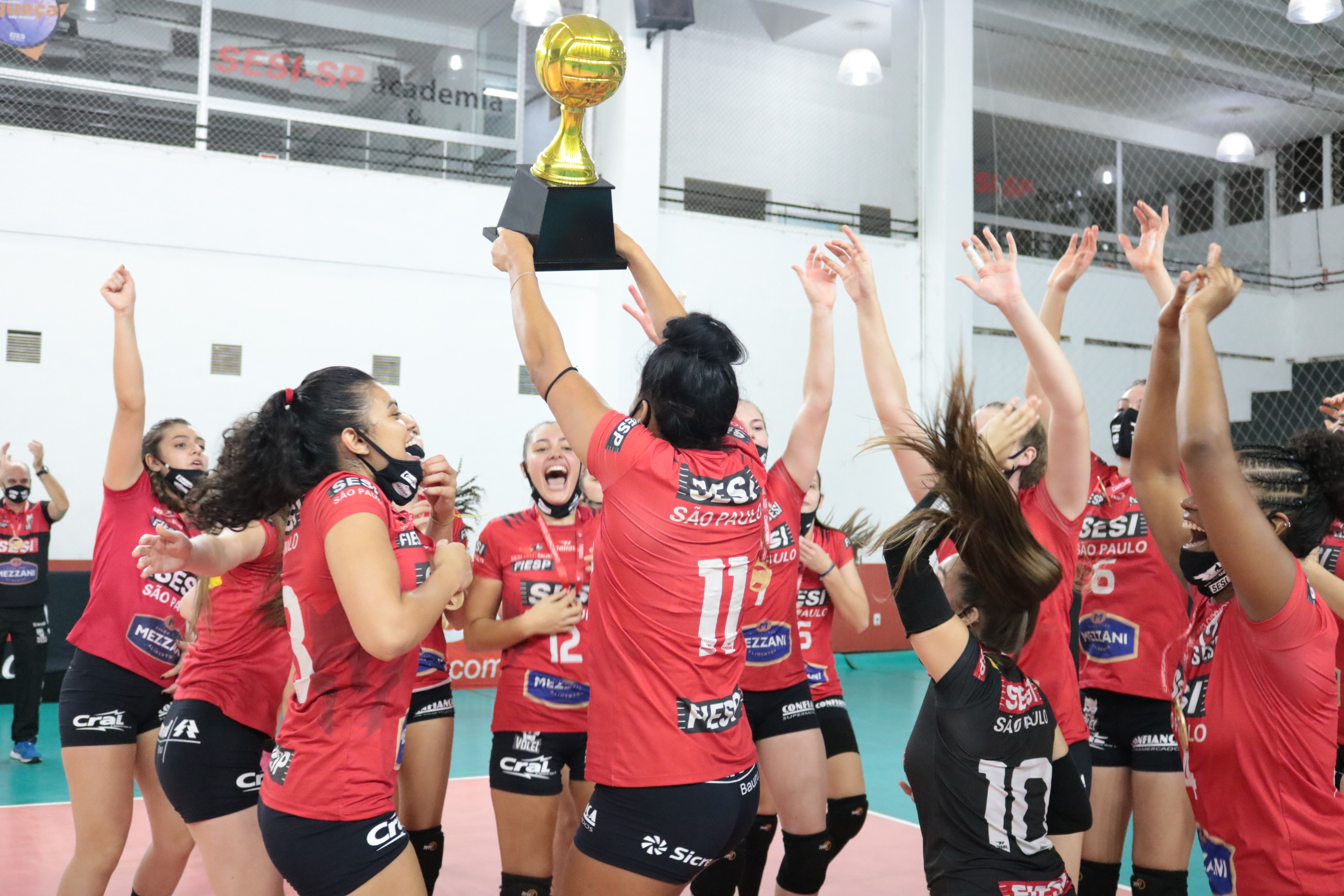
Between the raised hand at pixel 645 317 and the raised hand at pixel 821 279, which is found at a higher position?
the raised hand at pixel 821 279

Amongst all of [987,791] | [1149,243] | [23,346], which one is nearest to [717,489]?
[987,791]

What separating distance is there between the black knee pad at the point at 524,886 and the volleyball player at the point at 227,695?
85 cm

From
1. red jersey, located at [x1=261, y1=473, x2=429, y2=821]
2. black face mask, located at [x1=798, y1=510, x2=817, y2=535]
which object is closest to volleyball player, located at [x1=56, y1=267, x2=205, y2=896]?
red jersey, located at [x1=261, y1=473, x2=429, y2=821]

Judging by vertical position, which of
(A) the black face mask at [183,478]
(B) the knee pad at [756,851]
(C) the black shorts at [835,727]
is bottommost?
(B) the knee pad at [756,851]

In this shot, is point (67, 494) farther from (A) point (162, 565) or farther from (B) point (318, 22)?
(A) point (162, 565)

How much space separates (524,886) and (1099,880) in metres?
1.99

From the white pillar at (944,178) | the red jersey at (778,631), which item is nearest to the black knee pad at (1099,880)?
the red jersey at (778,631)

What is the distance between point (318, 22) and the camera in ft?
37.1

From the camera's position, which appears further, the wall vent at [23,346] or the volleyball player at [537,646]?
the wall vent at [23,346]

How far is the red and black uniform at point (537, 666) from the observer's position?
3.73m

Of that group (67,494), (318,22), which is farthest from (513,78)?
(67,494)

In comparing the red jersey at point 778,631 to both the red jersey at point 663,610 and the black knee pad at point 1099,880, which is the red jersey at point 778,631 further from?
the red jersey at point 663,610

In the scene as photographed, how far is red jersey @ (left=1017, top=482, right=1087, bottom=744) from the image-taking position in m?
3.27

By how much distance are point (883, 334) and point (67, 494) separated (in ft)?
29.3
